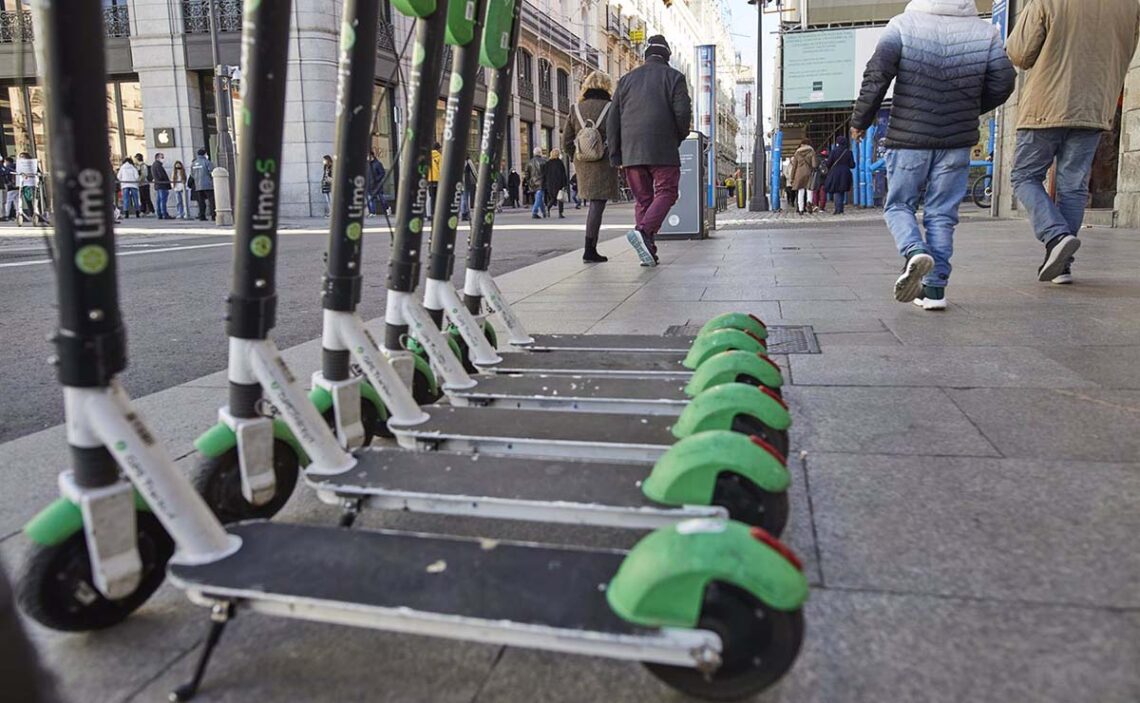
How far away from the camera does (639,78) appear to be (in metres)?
7.77

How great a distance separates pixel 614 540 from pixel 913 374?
1959 millimetres

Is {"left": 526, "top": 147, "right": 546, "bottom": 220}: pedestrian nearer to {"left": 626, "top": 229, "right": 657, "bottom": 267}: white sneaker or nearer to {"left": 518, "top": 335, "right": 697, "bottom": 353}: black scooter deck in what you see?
{"left": 626, "top": 229, "right": 657, "bottom": 267}: white sneaker

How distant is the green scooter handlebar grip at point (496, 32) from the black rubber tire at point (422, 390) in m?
1.14

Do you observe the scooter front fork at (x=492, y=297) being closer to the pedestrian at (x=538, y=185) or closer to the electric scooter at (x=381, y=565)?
the electric scooter at (x=381, y=565)

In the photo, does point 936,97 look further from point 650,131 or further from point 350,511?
point 350,511

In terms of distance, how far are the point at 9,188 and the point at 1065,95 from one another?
23094 millimetres

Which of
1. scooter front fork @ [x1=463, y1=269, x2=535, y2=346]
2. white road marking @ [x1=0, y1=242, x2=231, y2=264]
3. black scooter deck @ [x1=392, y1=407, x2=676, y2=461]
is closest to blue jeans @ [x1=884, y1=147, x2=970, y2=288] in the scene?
scooter front fork @ [x1=463, y1=269, x2=535, y2=346]

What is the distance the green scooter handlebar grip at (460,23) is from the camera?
8.65 ft

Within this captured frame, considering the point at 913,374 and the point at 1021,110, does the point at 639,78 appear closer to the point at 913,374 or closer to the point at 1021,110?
the point at 1021,110

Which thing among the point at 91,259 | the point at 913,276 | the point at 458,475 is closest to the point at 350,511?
the point at 458,475

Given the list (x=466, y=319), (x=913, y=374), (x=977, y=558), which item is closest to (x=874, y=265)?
(x=913, y=374)

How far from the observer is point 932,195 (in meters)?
4.99

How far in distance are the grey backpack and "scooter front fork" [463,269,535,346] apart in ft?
16.6

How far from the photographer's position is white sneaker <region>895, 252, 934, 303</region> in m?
4.59
